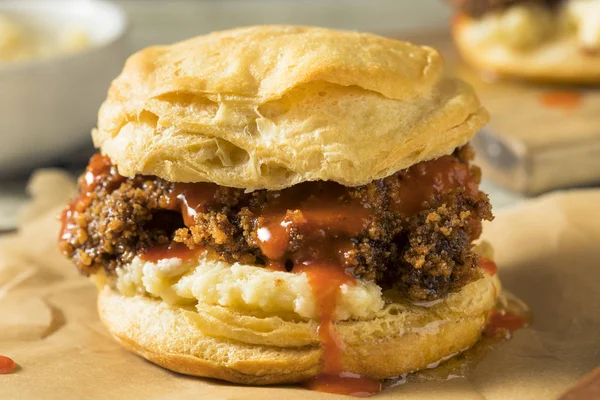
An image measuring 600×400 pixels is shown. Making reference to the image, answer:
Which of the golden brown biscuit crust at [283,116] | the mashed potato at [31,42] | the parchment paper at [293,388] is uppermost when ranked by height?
the mashed potato at [31,42]

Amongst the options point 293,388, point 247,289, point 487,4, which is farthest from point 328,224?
point 487,4

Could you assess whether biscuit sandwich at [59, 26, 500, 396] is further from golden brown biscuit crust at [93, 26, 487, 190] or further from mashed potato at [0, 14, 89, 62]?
mashed potato at [0, 14, 89, 62]

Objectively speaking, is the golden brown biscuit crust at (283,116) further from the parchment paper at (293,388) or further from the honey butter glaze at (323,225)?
the parchment paper at (293,388)

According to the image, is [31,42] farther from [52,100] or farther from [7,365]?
[7,365]

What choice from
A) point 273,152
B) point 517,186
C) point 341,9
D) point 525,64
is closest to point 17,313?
point 273,152

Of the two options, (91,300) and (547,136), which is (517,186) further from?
(91,300)

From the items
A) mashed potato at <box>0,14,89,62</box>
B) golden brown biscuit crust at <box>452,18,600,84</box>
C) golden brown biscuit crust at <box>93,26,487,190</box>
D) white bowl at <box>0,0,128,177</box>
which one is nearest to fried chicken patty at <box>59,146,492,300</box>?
golden brown biscuit crust at <box>93,26,487,190</box>

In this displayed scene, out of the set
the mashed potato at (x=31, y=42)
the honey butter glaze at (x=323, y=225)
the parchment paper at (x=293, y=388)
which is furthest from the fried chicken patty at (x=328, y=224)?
the mashed potato at (x=31, y=42)
